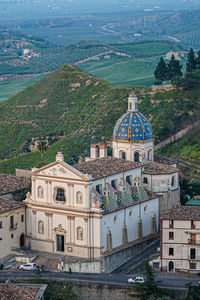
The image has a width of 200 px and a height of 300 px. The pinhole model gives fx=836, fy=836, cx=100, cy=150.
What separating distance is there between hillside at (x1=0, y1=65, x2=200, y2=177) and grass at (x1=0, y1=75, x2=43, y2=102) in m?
19.3

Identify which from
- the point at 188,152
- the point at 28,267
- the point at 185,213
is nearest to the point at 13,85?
the point at 188,152

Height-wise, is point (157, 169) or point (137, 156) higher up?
point (137, 156)

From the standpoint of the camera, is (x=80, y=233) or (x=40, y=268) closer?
(x=40, y=268)

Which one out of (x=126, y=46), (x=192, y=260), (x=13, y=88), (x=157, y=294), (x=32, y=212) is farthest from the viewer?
(x=126, y=46)

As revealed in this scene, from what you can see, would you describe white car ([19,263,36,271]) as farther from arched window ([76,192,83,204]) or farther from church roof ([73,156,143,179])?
church roof ([73,156,143,179])

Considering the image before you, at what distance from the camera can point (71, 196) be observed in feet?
227

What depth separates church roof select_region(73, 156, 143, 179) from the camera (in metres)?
70.7

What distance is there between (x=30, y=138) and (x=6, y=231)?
5381 centimetres

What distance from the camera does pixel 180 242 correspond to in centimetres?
6675

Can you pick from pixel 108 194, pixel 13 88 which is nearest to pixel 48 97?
pixel 13 88

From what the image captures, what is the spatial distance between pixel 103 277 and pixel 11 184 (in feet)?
54.1

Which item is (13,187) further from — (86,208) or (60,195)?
(86,208)

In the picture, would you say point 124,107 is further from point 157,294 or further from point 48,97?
point 157,294

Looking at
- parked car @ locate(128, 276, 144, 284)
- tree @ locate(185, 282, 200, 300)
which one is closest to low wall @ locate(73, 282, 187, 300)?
parked car @ locate(128, 276, 144, 284)
